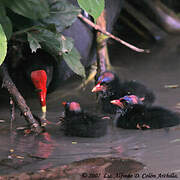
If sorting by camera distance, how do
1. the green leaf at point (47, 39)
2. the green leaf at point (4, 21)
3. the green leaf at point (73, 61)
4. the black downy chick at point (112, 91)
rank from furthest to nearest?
the black downy chick at point (112, 91) < the green leaf at point (73, 61) < the green leaf at point (47, 39) < the green leaf at point (4, 21)

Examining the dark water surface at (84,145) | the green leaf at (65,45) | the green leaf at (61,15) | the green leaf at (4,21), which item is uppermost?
the green leaf at (61,15)

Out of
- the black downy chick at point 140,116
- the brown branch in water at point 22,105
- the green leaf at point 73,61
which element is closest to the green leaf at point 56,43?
the green leaf at point 73,61

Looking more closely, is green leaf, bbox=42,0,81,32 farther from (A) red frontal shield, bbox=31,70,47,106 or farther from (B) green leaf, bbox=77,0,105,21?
(B) green leaf, bbox=77,0,105,21

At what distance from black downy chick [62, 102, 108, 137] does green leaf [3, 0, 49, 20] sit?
694 millimetres

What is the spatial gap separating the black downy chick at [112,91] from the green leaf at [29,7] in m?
0.82

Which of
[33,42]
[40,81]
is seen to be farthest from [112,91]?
[33,42]

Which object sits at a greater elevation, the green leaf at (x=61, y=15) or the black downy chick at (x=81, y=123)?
the green leaf at (x=61, y=15)

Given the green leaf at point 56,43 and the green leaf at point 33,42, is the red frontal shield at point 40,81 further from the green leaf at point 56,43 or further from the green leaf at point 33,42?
the green leaf at point 33,42

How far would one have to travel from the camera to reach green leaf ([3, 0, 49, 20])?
9.57 feet

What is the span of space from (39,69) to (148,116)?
3.14 ft

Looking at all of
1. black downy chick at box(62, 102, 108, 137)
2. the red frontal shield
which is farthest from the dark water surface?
the red frontal shield

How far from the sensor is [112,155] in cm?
245

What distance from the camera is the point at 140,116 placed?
3084 millimetres

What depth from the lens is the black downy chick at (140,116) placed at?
3002 mm
